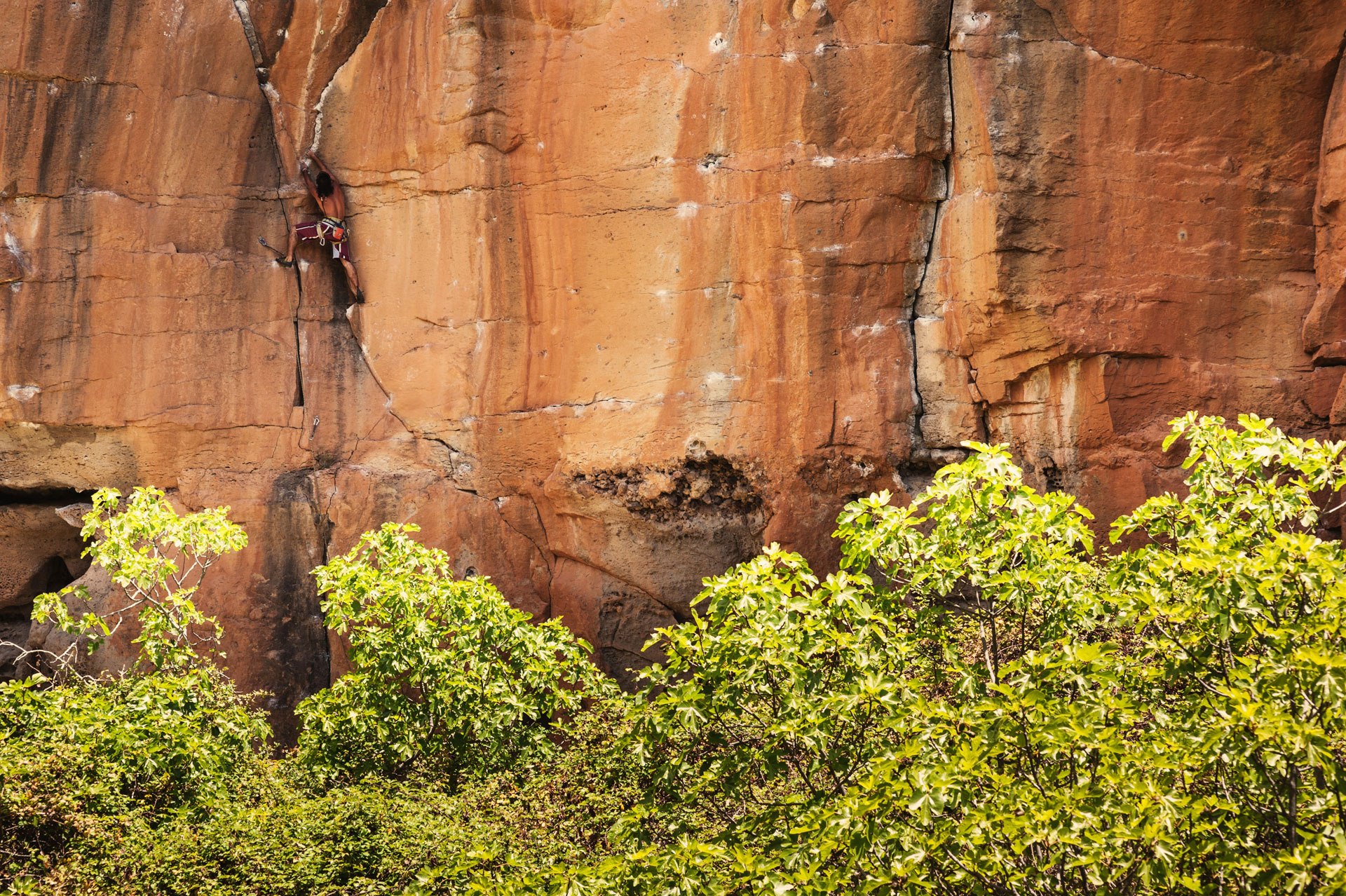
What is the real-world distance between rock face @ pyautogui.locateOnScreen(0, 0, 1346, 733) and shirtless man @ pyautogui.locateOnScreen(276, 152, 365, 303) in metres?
0.15

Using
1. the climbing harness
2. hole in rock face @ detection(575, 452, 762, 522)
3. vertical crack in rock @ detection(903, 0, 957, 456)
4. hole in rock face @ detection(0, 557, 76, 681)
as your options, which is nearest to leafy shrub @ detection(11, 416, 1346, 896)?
hole in rock face @ detection(575, 452, 762, 522)

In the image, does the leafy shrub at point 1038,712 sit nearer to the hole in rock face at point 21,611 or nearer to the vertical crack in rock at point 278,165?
the vertical crack in rock at point 278,165

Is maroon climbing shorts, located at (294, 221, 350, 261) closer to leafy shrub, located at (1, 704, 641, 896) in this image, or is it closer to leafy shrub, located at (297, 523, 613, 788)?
leafy shrub, located at (297, 523, 613, 788)

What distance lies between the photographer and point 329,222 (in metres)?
10.6

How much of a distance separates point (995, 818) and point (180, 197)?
9655 mm

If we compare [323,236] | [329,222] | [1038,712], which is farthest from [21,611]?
[1038,712]

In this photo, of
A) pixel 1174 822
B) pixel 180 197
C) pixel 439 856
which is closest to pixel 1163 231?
pixel 1174 822

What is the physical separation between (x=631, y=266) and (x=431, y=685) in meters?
4.21

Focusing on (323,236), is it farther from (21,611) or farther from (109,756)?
(109,756)

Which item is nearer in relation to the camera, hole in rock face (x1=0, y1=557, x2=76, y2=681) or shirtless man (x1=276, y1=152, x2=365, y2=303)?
shirtless man (x1=276, y1=152, x2=365, y2=303)

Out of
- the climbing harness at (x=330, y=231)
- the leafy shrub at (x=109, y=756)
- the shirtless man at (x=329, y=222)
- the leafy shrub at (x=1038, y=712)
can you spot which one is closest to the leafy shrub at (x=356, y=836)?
the leafy shrub at (x=109, y=756)

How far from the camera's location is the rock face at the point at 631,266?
29.5 feet

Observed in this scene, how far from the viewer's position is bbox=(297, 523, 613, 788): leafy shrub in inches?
292

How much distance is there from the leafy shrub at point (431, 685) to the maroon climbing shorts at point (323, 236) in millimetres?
4048
